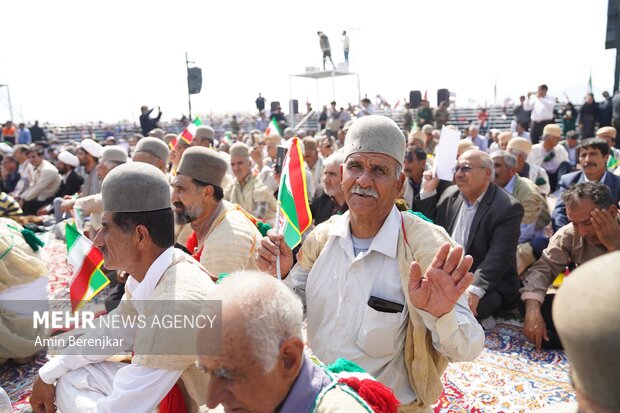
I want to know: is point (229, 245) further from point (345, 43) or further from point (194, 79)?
point (345, 43)

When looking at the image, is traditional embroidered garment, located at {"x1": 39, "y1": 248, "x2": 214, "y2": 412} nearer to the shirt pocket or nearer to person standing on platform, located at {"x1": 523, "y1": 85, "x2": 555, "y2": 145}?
the shirt pocket

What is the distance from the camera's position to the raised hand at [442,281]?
1818mm

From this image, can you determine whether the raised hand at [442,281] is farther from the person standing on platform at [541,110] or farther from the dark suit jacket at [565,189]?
the person standing on platform at [541,110]

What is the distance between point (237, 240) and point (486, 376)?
2157mm

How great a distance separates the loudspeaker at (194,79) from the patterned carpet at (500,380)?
56.1 feet

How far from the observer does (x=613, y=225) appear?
3645mm

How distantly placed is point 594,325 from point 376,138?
1616 millimetres

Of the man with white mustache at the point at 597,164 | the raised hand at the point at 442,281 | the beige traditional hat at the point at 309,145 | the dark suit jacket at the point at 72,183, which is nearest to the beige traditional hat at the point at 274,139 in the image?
the beige traditional hat at the point at 309,145

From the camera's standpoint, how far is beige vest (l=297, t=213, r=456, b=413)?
2191 millimetres

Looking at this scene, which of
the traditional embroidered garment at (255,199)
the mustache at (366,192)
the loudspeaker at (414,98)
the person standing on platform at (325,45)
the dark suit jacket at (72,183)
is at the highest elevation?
the person standing on platform at (325,45)

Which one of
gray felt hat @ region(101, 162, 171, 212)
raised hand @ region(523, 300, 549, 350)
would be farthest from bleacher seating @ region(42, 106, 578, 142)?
gray felt hat @ region(101, 162, 171, 212)

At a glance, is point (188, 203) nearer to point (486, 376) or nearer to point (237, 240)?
point (237, 240)

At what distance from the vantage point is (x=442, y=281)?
1839 mm

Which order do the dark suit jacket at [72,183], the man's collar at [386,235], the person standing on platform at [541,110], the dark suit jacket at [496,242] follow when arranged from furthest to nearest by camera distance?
the person standing on platform at [541,110], the dark suit jacket at [72,183], the dark suit jacket at [496,242], the man's collar at [386,235]
